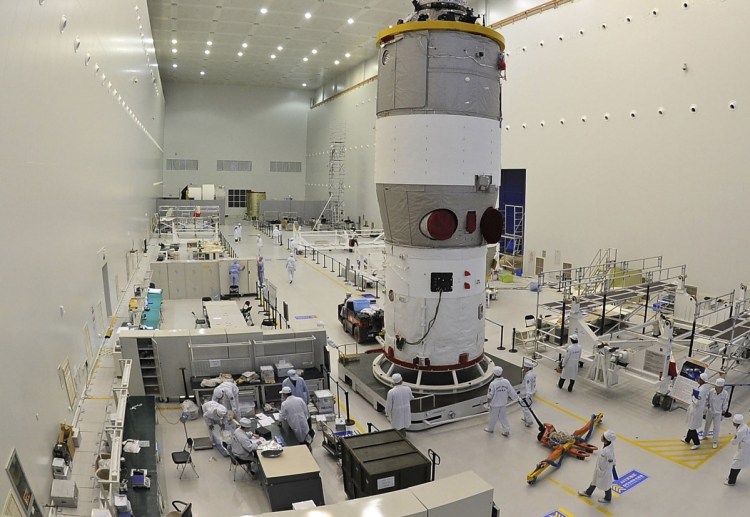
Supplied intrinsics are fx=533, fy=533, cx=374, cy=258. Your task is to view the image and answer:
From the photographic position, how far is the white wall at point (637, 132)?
16031mm

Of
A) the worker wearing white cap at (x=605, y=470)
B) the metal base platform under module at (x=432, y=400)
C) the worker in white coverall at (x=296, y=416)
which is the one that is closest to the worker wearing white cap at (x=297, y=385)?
the worker in white coverall at (x=296, y=416)

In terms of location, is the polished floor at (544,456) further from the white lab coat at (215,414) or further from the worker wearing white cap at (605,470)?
the white lab coat at (215,414)

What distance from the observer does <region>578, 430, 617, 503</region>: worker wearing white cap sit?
743 centimetres

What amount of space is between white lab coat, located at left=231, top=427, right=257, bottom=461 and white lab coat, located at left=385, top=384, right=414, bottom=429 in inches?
96.0

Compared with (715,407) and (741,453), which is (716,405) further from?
(741,453)

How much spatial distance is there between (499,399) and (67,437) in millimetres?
6634

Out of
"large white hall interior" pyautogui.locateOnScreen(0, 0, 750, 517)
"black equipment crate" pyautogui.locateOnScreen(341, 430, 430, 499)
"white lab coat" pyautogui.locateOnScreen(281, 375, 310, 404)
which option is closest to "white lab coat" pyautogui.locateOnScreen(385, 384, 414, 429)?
"large white hall interior" pyautogui.locateOnScreen(0, 0, 750, 517)

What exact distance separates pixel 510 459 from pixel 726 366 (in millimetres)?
6417

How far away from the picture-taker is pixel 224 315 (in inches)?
591

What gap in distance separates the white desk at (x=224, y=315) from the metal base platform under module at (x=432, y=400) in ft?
13.8

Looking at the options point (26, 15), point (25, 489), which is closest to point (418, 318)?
point (25, 489)

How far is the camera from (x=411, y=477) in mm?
7105

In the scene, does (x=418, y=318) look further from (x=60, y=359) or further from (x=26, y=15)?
(x=26, y=15)

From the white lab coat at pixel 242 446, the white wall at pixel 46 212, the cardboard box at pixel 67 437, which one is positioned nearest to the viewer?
the white wall at pixel 46 212
